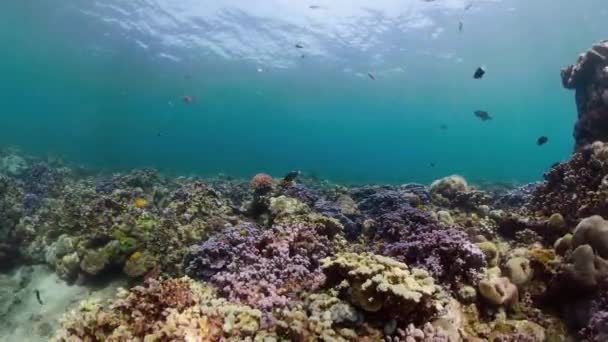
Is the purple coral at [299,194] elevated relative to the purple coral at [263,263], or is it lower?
elevated

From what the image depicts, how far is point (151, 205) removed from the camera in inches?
495

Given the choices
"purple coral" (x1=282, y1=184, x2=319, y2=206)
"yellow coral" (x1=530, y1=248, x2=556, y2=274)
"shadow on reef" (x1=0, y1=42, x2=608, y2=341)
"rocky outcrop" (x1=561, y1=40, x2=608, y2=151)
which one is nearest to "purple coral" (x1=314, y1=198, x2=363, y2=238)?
"shadow on reef" (x1=0, y1=42, x2=608, y2=341)

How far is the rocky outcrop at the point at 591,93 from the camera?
10.1 metres

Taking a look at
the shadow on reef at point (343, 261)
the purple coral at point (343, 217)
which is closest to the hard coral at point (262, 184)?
the shadow on reef at point (343, 261)

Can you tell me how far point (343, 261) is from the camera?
15.0 ft

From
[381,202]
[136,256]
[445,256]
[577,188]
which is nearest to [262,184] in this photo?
[381,202]

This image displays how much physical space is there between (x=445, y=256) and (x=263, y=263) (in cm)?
275

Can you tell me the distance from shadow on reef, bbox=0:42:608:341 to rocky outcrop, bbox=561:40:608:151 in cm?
5

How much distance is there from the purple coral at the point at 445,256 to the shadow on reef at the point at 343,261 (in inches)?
0.8

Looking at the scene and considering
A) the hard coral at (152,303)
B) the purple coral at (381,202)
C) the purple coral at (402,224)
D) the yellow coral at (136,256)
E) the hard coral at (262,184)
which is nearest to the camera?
the hard coral at (152,303)

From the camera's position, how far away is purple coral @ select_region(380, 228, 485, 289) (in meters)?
5.41

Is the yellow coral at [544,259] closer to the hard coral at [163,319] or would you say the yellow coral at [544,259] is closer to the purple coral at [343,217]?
the purple coral at [343,217]

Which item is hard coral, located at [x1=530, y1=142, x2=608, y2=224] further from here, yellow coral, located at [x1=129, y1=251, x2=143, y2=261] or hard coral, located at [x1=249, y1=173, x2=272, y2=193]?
yellow coral, located at [x1=129, y1=251, x2=143, y2=261]

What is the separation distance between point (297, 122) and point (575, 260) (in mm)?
123843
